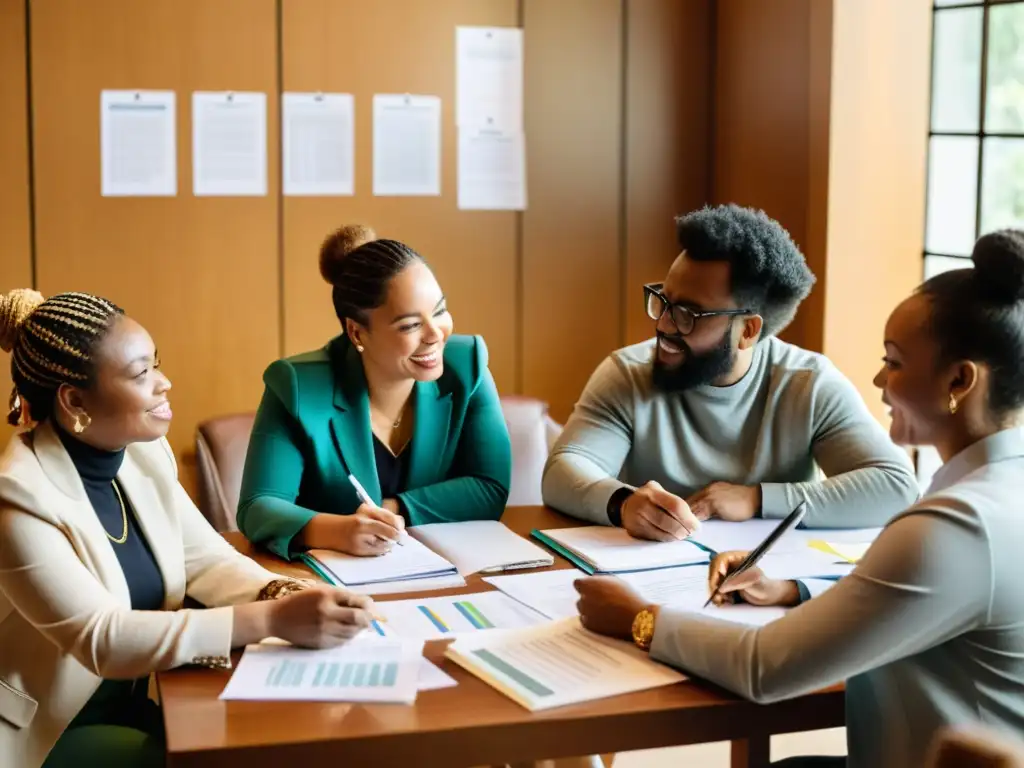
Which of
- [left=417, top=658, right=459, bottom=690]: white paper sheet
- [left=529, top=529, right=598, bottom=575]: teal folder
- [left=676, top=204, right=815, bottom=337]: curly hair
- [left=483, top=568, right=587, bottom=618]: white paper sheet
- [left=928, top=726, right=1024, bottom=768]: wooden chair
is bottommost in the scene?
[left=417, top=658, right=459, bottom=690]: white paper sheet

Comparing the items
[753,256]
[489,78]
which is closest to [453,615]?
[753,256]

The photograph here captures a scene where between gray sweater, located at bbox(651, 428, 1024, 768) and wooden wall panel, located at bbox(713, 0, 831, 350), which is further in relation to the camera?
wooden wall panel, located at bbox(713, 0, 831, 350)

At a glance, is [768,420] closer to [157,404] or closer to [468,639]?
[468,639]

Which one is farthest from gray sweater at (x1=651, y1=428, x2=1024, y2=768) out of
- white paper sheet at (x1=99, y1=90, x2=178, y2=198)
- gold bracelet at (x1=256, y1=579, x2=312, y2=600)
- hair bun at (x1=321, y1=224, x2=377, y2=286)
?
white paper sheet at (x1=99, y1=90, x2=178, y2=198)

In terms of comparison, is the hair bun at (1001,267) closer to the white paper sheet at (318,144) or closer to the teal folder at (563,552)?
the teal folder at (563,552)

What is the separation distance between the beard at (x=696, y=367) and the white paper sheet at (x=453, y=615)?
31.4 inches

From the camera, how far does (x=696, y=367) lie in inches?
104

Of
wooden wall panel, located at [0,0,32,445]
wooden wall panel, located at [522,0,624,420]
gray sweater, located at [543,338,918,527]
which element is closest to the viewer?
gray sweater, located at [543,338,918,527]

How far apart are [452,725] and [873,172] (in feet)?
8.69

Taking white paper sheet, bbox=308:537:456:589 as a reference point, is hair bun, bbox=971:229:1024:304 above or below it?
above

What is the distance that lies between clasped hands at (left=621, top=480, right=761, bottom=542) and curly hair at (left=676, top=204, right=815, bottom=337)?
0.38 meters

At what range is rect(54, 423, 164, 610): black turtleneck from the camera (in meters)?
1.91

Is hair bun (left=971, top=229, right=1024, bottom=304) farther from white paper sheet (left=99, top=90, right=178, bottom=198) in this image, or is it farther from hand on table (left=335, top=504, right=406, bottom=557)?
white paper sheet (left=99, top=90, right=178, bottom=198)

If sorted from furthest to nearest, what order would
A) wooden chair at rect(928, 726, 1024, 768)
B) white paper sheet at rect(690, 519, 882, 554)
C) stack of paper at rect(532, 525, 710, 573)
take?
white paper sheet at rect(690, 519, 882, 554)
stack of paper at rect(532, 525, 710, 573)
wooden chair at rect(928, 726, 1024, 768)
